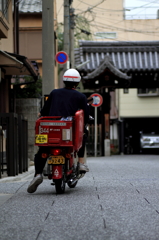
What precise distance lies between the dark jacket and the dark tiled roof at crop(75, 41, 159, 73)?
20.9 m

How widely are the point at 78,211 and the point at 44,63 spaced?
550cm

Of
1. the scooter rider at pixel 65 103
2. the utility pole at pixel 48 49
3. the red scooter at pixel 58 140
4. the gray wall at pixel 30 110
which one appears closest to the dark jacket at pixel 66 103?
the scooter rider at pixel 65 103

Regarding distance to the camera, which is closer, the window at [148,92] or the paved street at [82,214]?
the paved street at [82,214]

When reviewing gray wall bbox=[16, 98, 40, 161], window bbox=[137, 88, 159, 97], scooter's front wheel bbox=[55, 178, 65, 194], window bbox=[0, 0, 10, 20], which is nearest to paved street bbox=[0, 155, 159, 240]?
scooter's front wheel bbox=[55, 178, 65, 194]

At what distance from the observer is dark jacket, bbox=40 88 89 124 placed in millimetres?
6762

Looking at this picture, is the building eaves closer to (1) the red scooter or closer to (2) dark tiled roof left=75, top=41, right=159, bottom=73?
(2) dark tiled roof left=75, top=41, right=159, bottom=73

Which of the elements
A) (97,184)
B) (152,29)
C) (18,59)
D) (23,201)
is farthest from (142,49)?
(23,201)

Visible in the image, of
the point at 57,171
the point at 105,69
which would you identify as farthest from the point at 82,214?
the point at 105,69

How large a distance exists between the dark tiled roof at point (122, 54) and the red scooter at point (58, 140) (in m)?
21.4

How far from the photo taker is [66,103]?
6.79 meters

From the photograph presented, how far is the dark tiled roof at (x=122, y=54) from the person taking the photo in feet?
92.6

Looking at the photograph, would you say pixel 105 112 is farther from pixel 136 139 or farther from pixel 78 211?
pixel 78 211

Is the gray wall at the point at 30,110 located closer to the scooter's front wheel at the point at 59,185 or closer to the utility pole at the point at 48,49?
the utility pole at the point at 48,49

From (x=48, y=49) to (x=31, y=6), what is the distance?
17582mm
